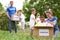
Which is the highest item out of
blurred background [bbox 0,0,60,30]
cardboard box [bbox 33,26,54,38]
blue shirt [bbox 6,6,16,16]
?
blue shirt [bbox 6,6,16,16]

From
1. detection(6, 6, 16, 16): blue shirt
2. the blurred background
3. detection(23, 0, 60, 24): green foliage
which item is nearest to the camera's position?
detection(6, 6, 16, 16): blue shirt

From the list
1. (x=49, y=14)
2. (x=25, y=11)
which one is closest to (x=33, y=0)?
(x=25, y=11)

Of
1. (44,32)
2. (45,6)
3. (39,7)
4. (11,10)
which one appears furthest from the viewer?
(45,6)

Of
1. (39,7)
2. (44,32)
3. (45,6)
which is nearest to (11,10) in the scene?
(44,32)

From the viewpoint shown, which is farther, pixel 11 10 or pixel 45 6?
pixel 45 6

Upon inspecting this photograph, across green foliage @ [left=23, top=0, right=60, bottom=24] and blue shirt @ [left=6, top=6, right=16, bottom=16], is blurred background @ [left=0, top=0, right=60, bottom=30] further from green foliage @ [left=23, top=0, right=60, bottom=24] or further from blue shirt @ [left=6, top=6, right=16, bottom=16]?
blue shirt @ [left=6, top=6, right=16, bottom=16]

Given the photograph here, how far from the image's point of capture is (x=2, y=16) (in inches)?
885

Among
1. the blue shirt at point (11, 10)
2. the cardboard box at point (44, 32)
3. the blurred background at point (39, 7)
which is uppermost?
the blue shirt at point (11, 10)

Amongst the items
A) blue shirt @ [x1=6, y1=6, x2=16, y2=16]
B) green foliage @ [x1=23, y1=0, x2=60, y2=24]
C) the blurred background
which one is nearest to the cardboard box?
blue shirt @ [x1=6, y1=6, x2=16, y2=16]

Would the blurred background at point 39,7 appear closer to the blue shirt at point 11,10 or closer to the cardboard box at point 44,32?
the blue shirt at point 11,10

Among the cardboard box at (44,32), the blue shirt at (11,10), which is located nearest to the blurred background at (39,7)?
the blue shirt at (11,10)

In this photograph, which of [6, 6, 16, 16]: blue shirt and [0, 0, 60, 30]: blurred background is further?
[0, 0, 60, 30]: blurred background

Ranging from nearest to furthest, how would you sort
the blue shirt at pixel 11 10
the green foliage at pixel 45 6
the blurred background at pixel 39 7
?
the blue shirt at pixel 11 10, the blurred background at pixel 39 7, the green foliage at pixel 45 6

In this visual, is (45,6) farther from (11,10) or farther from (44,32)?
(44,32)
